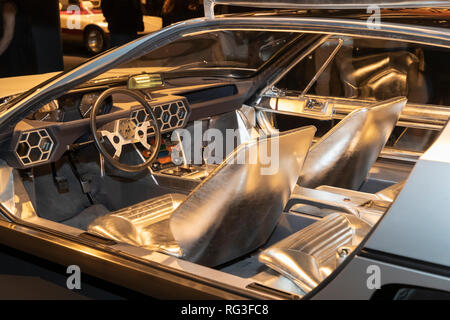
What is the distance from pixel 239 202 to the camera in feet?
6.17

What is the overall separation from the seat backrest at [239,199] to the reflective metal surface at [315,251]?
0.15 meters

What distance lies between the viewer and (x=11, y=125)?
6.91 feet

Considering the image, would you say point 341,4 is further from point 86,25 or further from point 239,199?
point 86,25

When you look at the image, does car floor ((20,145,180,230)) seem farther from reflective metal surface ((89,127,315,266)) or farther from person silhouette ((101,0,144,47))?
person silhouette ((101,0,144,47))

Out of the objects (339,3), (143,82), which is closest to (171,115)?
(143,82)

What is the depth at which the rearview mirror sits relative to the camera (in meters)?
2.40

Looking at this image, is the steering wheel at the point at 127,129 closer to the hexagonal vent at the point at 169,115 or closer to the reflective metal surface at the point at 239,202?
the hexagonal vent at the point at 169,115

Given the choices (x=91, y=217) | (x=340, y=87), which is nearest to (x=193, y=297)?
(x=91, y=217)

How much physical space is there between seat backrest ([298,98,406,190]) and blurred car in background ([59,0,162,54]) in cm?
980

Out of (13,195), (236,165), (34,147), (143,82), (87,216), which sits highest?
(143,82)

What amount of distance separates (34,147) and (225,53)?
1675 mm

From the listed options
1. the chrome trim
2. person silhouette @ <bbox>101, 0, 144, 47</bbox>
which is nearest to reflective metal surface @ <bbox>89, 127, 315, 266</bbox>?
the chrome trim

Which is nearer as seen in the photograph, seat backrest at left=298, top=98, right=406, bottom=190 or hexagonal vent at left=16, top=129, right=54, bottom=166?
hexagonal vent at left=16, top=129, right=54, bottom=166

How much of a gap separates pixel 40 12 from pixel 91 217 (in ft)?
18.8
